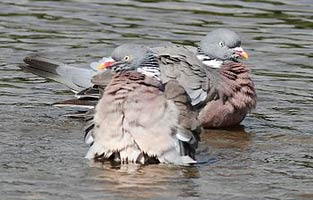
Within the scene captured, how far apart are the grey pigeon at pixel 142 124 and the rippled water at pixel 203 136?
4.2 inches

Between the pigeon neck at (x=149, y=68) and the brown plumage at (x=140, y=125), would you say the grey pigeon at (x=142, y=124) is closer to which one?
the brown plumage at (x=140, y=125)

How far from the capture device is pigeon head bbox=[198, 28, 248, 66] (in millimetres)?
10094

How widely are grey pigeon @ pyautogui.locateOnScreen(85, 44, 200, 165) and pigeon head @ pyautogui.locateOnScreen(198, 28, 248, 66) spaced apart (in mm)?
2087

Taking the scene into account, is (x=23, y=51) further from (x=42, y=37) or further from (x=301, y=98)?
(x=301, y=98)

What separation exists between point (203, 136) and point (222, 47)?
3.47ft

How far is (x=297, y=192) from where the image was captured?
23.7 feet

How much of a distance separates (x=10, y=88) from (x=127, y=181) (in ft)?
11.2

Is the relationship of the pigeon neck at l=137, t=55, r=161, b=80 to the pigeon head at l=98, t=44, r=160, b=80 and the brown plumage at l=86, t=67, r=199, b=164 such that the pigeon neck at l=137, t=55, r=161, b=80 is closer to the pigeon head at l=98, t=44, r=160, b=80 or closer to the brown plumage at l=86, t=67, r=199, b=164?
the pigeon head at l=98, t=44, r=160, b=80

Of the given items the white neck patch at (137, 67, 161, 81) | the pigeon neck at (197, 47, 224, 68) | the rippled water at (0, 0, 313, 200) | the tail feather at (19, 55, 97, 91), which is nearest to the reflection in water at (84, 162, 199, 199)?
the rippled water at (0, 0, 313, 200)

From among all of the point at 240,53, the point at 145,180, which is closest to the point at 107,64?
the point at 145,180

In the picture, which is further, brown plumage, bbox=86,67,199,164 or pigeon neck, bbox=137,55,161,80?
pigeon neck, bbox=137,55,161,80

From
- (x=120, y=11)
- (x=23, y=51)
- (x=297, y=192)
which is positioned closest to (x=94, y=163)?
(x=297, y=192)

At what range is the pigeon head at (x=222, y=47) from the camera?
1009cm

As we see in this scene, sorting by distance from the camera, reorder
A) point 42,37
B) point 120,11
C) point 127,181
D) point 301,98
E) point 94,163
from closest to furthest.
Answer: point 127,181, point 94,163, point 301,98, point 42,37, point 120,11
